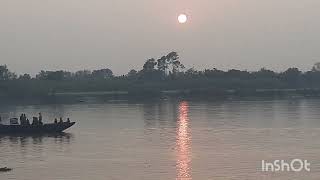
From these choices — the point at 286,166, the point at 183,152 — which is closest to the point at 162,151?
the point at 183,152

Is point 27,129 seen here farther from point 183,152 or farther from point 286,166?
point 286,166

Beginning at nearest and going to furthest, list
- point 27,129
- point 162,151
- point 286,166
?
point 286,166
point 162,151
point 27,129

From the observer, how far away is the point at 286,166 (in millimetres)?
32188

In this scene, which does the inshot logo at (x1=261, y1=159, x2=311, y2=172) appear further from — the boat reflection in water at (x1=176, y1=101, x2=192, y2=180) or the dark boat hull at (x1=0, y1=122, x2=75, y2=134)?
the dark boat hull at (x1=0, y1=122, x2=75, y2=134)

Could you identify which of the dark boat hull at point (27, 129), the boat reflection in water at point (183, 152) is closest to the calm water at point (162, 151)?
the boat reflection in water at point (183, 152)

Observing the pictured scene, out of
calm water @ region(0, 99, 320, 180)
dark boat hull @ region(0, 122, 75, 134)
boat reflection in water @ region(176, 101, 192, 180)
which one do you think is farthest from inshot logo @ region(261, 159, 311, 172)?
dark boat hull @ region(0, 122, 75, 134)

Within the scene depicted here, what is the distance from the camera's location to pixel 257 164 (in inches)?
1298

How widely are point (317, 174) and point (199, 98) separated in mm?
109508

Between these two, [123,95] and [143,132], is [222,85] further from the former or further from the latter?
[143,132]

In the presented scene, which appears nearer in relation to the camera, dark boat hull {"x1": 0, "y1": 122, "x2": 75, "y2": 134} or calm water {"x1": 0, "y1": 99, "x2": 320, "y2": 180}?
calm water {"x1": 0, "y1": 99, "x2": 320, "y2": 180}

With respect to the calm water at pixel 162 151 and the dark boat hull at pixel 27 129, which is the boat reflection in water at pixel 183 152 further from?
the dark boat hull at pixel 27 129

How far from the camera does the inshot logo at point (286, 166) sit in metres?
31.0

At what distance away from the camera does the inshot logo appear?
3097 centimetres

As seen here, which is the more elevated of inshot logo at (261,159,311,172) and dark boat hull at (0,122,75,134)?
dark boat hull at (0,122,75,134)
